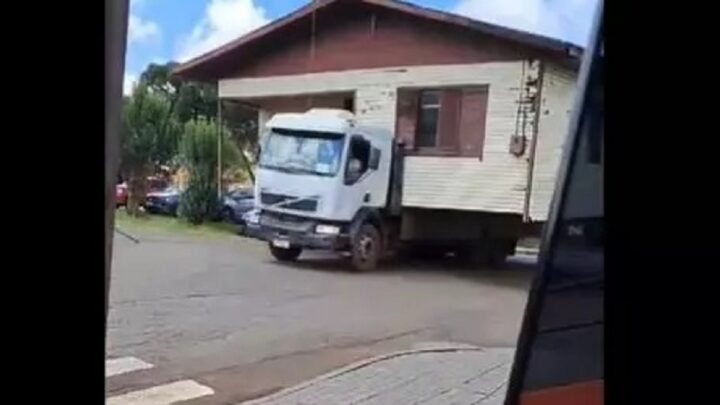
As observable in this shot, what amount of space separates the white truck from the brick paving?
283mm

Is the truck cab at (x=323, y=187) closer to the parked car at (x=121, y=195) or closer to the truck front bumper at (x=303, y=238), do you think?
the truck front bumper at (x=303, y=238)

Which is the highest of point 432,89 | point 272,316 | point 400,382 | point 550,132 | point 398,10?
point 398,10

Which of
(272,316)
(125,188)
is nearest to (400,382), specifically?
(272,316)

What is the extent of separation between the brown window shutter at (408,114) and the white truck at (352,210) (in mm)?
54

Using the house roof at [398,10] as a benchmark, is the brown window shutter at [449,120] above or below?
below

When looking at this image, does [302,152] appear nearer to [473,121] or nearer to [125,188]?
[473,121]

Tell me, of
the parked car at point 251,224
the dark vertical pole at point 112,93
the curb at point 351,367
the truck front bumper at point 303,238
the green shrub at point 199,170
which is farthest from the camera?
the curb at point 351,367

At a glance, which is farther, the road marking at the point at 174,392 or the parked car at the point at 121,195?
the road marking at the point at 174,392

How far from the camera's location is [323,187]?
2570mm

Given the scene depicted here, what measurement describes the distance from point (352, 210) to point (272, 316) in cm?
A: 39

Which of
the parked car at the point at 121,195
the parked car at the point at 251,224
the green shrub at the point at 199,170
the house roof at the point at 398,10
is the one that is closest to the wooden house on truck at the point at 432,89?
the house roof at the point at 398,10

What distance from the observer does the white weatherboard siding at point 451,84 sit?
1.80 metres
